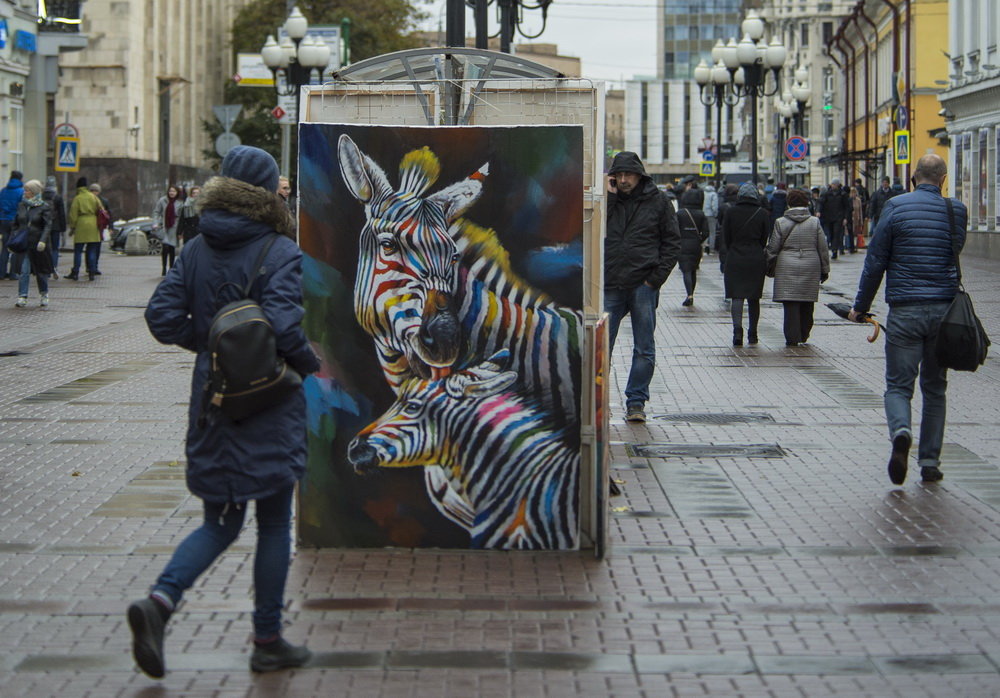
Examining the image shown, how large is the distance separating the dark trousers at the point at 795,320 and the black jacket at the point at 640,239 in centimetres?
618

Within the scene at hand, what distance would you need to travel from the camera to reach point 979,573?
684 centimetres

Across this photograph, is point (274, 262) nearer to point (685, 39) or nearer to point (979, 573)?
point (979, 573)

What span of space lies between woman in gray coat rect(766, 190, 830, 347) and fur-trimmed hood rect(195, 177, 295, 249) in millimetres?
11917

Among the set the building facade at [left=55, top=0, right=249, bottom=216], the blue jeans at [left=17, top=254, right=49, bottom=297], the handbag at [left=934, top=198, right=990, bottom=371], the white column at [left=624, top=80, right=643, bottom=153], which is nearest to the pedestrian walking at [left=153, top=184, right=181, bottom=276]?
the blue jeans at [left=17, top=254, right=49, bottom=297]

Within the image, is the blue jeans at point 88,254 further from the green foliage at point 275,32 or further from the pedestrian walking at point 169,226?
the green foliage at point 275,32

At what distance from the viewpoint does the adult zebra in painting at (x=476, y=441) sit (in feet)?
22.6

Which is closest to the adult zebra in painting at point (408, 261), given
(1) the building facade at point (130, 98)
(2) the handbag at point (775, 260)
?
(2) the handbag at point (775, 260)

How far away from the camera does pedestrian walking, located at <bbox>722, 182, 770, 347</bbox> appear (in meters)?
17.3

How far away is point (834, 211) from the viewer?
38219mm

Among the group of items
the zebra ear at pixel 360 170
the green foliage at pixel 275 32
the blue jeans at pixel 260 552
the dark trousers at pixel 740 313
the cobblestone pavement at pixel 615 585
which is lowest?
the cobblestone pavement at pixel 615 585

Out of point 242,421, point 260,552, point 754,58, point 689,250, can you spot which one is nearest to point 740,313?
point 689,250

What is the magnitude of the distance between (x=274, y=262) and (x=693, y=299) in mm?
18798

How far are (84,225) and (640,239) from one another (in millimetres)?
19683

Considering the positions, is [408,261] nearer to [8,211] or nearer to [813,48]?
[8,211]
